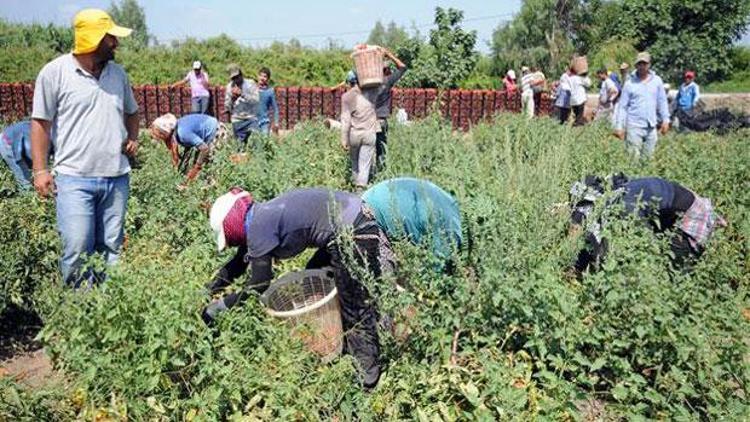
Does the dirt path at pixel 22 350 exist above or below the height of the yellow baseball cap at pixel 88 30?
below

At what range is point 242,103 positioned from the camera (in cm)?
845

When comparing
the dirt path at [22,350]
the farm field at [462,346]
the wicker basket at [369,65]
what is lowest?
the dirt path at [22,350]

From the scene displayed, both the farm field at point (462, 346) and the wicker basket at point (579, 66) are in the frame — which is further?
the wicker basket at point (579, 66)

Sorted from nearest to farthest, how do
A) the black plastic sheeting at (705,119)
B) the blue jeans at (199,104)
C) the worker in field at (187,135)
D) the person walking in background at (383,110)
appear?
1. the worker in field at (187,135)
2. the person walking in background at (383,110)
3. the blue jeans at (199,104)
4. the black plastic sheeting at (705,119)

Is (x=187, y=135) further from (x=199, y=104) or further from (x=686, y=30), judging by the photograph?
(x=686, y=30)

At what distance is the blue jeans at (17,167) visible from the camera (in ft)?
16.8

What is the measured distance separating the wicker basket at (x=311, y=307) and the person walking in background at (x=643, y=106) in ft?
14.9

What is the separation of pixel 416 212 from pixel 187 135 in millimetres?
3369

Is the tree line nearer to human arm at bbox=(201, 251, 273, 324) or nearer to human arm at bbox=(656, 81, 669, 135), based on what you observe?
human arm at bbox=(656, 81, 669, 135)

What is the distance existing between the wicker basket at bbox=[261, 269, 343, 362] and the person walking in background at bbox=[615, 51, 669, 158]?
4545 mm

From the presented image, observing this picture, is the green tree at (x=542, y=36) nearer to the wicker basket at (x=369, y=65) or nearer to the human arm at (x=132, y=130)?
the wicker basket at (x=369, y=65)

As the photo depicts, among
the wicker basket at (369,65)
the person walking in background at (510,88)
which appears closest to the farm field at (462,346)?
the wicker basket at (369,65)

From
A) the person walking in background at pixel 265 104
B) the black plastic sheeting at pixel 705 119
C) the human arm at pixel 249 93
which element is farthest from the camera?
the black plastic sheeting at pixel 705 119

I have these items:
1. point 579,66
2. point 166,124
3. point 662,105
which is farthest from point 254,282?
point 579,66
